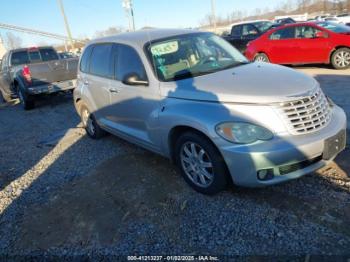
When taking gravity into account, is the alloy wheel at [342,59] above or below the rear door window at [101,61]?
below

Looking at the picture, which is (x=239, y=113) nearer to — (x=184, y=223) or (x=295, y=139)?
(x=295, y=139)

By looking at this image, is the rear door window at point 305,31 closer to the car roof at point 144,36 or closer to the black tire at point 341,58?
the black tire at point 341,58

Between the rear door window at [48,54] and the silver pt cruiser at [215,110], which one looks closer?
the silver pt cruiser at [215,110]

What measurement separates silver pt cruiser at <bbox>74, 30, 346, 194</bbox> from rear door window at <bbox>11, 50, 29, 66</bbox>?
24.8 feet

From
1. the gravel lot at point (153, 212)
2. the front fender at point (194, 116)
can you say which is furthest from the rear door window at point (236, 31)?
the front fender at point (194, 116)

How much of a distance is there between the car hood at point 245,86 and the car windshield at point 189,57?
0.59ft

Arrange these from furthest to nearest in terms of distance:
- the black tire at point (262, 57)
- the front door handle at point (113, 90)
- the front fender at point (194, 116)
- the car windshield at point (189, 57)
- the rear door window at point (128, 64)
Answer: the black tire at point (262, 57)
the front door handle at point (113, 90)
the rear door window at point (128, 64)
the car windshield at point (189, 57)
the front fender at point (194, 116)

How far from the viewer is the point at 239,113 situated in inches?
125

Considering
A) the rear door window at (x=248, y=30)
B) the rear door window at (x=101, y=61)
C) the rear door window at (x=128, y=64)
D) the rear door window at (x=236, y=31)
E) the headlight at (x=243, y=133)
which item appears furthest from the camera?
the rear door window at (x=236, y=31)

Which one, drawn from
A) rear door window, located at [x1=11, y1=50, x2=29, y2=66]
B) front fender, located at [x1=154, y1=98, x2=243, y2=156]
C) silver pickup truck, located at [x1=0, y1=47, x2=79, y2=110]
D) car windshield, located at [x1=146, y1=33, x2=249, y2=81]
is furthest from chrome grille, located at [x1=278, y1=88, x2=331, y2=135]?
rear door window, located at [x1=11, y1=50, x2=29, y2=66]

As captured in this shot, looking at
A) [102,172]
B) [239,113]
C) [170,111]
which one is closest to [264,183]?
[239,113]

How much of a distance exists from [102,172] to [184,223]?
1.89 m

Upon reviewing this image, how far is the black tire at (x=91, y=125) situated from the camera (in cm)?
606

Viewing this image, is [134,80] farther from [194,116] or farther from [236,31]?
[236,31]
